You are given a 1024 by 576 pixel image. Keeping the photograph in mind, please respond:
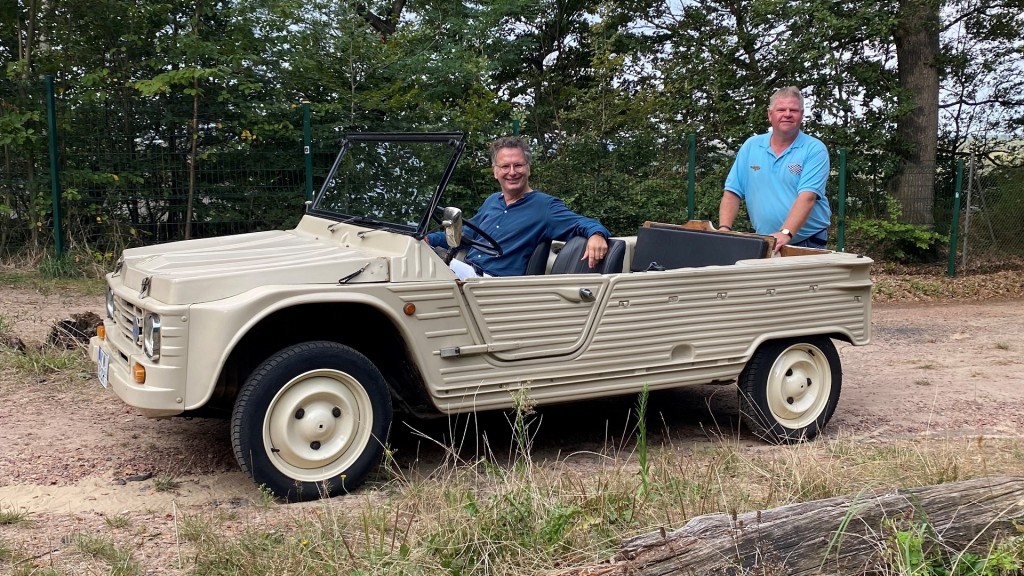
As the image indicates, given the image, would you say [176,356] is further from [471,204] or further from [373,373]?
[471,204]

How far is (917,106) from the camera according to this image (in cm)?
1493

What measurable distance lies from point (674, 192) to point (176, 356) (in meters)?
9.24

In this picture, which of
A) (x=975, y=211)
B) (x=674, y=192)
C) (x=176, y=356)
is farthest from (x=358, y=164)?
(x=975, y=211)

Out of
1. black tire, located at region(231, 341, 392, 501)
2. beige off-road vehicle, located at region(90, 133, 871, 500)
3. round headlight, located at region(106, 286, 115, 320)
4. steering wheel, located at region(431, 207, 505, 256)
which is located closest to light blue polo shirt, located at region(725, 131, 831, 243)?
beige off-road vehicle, located at region(90, 133, 871, 500)

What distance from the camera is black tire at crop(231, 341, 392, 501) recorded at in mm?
3764

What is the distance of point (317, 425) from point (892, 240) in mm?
12125

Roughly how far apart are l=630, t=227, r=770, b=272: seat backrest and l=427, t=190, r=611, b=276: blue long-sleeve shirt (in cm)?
51

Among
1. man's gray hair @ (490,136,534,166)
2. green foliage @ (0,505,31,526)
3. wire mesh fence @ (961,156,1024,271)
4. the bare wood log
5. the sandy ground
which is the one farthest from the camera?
wire mesh fence @ (961,156,1024,271)

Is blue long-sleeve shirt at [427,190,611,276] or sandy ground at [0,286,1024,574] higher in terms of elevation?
blue long-sleeve shirt at [427,190,611,276]

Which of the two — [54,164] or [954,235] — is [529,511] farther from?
[954,235]

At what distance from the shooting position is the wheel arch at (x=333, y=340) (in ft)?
13.1

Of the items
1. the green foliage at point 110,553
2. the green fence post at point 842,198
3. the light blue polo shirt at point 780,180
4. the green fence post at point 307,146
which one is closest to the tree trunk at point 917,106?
the green fence post at point 842,198

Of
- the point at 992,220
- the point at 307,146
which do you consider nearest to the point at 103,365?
the point at 307,146

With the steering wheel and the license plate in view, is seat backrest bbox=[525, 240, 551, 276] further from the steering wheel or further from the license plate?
the license plate
